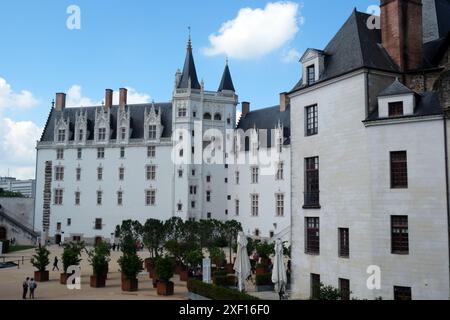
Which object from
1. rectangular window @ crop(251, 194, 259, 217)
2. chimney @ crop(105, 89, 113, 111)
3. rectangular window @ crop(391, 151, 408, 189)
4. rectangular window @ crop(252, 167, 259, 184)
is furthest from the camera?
chimney @ crop(105, 89, 113, 111)

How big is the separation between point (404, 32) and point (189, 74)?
40592mm

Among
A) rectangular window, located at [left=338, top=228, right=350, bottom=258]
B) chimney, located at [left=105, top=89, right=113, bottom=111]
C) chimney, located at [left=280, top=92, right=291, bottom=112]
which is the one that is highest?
chimney, located at [left=105, top=89, right=113, bottom=111]

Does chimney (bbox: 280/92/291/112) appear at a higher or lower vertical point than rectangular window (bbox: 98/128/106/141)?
higher

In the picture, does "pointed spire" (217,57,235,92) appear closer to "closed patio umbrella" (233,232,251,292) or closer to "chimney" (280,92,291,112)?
"chimney" (280,92,291,112)

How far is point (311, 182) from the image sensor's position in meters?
26.3

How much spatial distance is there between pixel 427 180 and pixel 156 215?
43.7 m

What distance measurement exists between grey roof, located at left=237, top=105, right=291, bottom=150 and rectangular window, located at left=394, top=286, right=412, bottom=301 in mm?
35010

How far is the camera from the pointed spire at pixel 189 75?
61819 millimetres

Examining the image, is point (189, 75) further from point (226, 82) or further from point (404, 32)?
point (404, 32)

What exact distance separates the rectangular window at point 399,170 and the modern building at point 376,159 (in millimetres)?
44

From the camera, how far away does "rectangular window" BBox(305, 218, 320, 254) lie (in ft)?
83.9

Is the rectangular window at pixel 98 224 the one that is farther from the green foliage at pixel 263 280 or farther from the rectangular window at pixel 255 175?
the green foliage at pixel 263 280

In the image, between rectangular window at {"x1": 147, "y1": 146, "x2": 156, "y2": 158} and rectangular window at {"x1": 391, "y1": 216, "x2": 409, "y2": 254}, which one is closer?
rectangular window at {"x1": 391, "y1": 216, "x2": 409, "y2": 254}

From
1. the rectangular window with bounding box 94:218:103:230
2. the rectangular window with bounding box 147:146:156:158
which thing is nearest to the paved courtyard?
the rectangular window with bounding box 94:218:103:230
